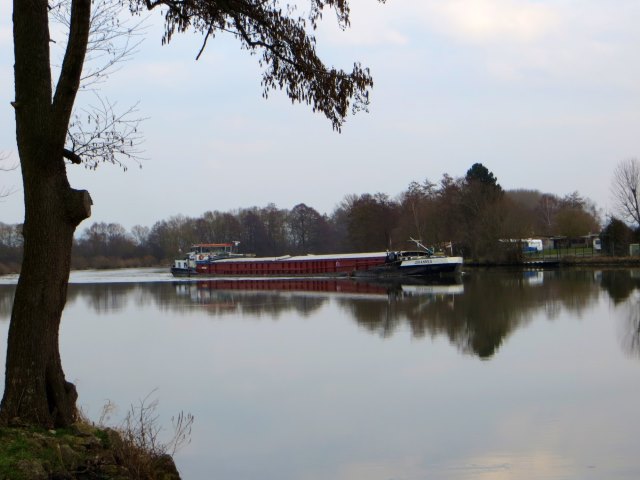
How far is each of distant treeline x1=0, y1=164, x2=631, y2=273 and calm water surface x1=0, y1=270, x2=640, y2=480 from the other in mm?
32207

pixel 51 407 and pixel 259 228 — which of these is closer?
pixel 51 407

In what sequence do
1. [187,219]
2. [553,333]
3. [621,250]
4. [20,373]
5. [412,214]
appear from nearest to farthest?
[20,373] < [553,333] < [621,250] < [412,214] < [187,219]

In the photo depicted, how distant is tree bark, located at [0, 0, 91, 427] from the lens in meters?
5.99

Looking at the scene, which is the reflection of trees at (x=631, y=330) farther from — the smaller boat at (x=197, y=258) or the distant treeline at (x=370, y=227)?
the smaller boat at (x=197, y=258)

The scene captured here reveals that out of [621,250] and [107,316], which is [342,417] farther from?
[621,250]

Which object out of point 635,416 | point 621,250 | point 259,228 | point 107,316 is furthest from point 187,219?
point 635,416

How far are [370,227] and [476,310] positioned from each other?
46.4 m

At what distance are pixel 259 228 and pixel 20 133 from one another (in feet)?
299

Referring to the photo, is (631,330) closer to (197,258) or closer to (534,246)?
(197,258)

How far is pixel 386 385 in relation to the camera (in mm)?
12227

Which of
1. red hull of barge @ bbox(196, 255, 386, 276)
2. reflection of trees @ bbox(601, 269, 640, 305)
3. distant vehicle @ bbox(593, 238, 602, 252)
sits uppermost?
distant vehicle @ bbox(593, 238, 602, 252)

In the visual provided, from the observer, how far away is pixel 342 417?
Result: 10211 millimetres

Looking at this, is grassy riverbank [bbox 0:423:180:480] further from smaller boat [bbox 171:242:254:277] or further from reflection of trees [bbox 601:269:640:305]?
smaller boat [bbox 171:242:254:277]

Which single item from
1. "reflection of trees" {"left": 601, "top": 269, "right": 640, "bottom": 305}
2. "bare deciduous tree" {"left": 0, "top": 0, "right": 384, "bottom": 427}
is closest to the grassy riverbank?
"bare deciduous tree" {"left": 0, "top": 0, "right": 384, "bottom": 427}
